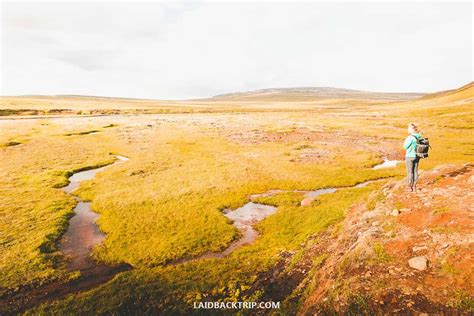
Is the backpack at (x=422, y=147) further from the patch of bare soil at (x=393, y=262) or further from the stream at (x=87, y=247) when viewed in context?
the stream at (x=87, y=247)

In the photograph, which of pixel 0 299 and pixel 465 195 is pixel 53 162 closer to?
pixel 0 299

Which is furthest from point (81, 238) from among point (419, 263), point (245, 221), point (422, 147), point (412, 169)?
point (422, 147)

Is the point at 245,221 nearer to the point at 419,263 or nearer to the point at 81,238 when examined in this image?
the point at 81,238

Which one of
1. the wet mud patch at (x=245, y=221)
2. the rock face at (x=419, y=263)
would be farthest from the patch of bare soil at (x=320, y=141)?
the rock face at (x=419, y=263)

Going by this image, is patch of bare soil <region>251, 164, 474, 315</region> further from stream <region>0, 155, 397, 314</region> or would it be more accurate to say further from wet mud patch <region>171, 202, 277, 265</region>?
stream <region>0, 155, 397, 314</region>

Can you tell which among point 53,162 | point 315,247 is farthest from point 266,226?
point 53,162

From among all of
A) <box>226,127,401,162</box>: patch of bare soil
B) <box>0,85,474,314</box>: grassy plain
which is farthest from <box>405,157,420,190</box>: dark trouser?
<box>226,127,401,162</box>: patch of bare soil
